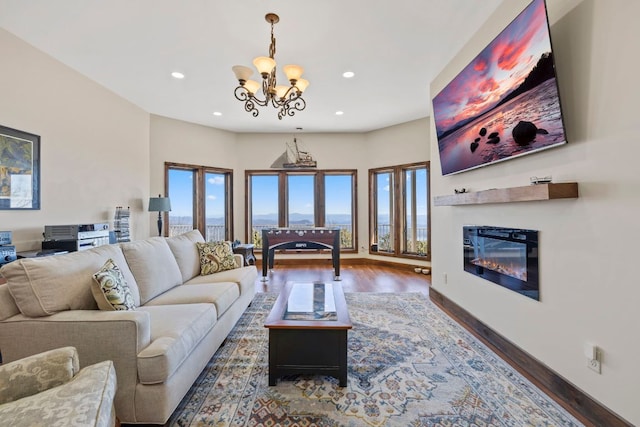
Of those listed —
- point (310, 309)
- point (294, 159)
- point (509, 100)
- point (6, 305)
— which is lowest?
point (310, 309)

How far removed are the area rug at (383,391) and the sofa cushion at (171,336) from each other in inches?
14.5

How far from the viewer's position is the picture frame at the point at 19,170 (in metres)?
2.79

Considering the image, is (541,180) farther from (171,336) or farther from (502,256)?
(171,336)

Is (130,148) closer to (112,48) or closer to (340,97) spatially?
(112,48)

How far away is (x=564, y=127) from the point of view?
176 cm

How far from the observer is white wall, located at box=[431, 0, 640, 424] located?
1.46m

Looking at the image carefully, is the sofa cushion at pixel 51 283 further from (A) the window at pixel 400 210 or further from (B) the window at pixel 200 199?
(A) the window at pixel 400 210

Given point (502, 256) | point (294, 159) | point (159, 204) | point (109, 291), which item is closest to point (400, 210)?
point (294, 159)

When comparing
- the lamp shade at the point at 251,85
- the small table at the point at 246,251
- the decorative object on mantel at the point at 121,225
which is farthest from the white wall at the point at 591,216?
the decorative object on mantel at the point at 121,225

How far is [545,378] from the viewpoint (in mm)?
1947

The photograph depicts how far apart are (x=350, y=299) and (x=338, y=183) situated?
10.8 ft

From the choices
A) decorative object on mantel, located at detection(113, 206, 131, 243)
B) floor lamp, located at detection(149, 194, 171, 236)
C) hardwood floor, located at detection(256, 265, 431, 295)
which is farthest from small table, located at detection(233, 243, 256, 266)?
decorative object on mantel, located at detection(113, 206, 131, 243)

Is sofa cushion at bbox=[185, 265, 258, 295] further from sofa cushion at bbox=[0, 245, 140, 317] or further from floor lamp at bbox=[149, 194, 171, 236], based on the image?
floor lamp at bbox=[149, 194, 171, 236]

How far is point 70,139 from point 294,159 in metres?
3.83
